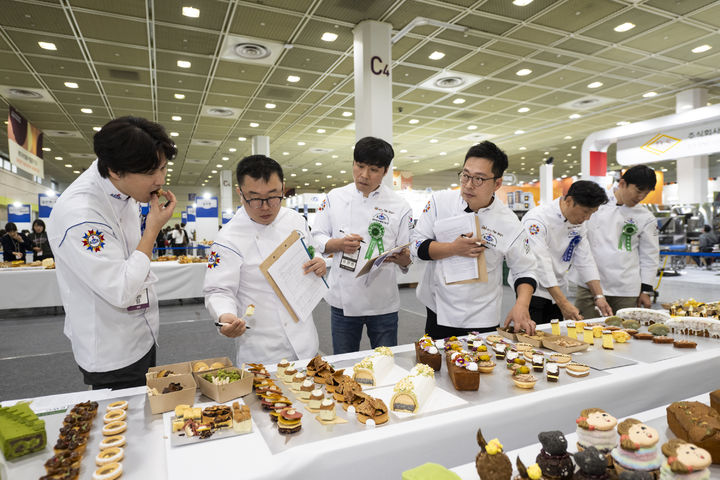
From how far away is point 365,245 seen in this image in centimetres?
228

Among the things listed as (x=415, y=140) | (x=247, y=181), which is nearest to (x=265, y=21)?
(x=247, y=181)

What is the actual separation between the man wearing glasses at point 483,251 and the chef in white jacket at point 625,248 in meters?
1.33

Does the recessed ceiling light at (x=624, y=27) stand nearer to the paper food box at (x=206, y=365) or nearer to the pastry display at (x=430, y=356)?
the pastry display at (x=430, y=356)

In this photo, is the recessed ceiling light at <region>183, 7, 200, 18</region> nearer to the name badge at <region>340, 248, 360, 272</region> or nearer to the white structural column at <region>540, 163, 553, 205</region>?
the name badge at <region>340, 248, 360, 272</region>

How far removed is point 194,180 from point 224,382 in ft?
79.0

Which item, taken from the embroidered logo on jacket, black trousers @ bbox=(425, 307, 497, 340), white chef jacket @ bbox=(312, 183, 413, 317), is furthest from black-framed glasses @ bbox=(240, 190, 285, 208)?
black trousers @ bbox=(425, 307, 497, 340)

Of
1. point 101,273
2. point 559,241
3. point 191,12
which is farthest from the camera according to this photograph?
point 191,12

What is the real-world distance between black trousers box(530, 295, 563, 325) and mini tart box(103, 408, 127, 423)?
242 centimetres

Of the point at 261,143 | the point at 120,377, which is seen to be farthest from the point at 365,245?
the point at 261,143

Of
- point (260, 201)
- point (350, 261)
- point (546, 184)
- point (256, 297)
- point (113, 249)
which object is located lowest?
point (256, 297)

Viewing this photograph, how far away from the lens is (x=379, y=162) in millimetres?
2170

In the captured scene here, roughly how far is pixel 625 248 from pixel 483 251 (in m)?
1.68

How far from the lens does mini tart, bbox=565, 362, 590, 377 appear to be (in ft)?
4.51

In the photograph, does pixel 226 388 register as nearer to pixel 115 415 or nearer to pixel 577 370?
pixel 115 415
